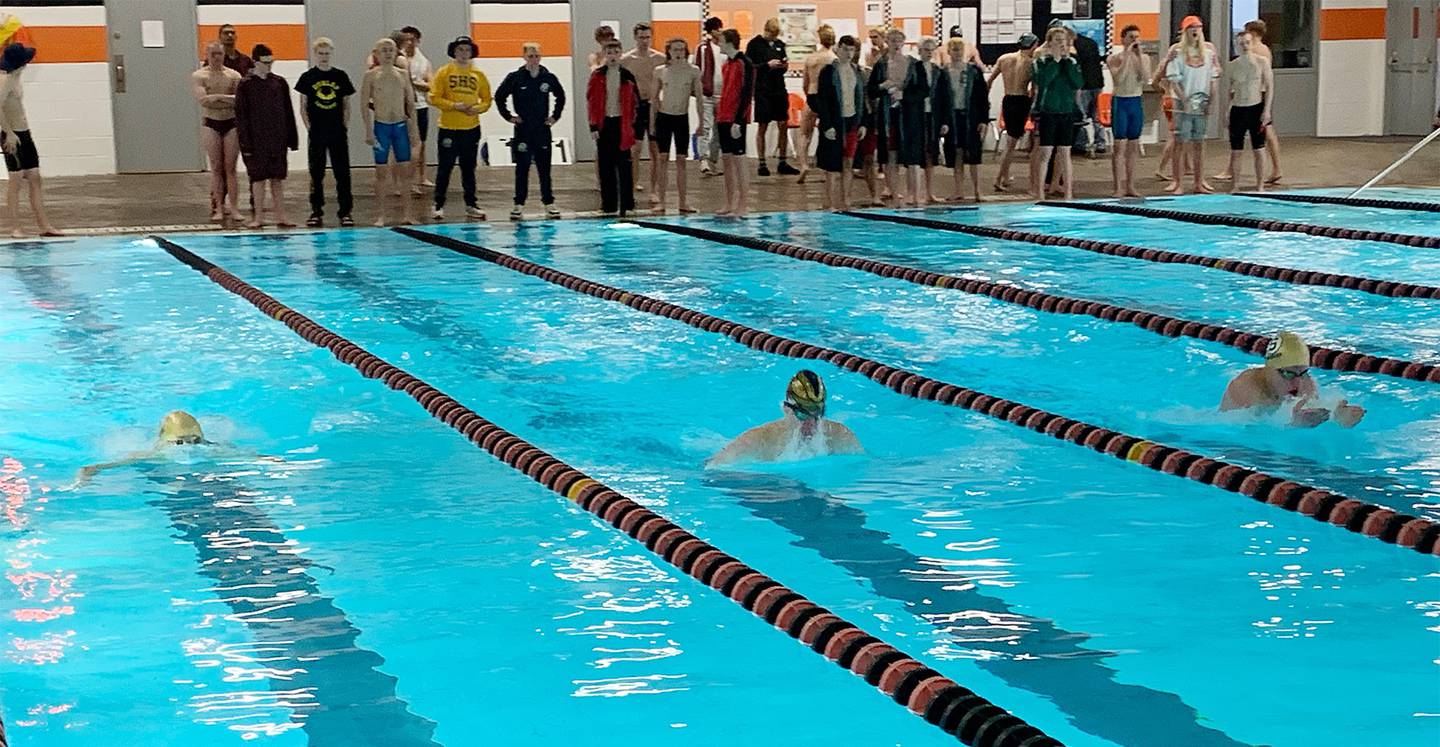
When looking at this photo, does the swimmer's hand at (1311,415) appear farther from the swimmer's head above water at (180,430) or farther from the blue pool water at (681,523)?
the swimmer's head above water at (180,430)

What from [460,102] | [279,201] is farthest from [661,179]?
[279,201]

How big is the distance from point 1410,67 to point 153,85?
50.3 feet

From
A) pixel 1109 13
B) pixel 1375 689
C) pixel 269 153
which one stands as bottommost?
pixel 1375 689

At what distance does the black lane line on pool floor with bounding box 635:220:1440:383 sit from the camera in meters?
7.04

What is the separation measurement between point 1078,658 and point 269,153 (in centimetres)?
999

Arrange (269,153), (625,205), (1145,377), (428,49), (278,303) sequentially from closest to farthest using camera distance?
(1145,377) < (278,303) < (269,153) < (625,205) < (428,49)

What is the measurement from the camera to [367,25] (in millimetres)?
19719

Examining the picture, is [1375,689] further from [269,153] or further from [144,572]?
[269,153]

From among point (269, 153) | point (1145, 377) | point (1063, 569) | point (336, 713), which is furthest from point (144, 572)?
point (269, 153)

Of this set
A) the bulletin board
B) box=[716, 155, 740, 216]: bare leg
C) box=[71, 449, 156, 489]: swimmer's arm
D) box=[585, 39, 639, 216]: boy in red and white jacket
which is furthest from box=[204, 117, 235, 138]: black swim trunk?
the bulletin board

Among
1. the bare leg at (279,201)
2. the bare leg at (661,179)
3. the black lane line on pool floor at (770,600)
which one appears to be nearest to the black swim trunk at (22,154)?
the bare leg at (279,201)

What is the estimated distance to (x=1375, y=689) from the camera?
144 inches

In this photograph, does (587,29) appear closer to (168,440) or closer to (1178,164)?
(1178,164)

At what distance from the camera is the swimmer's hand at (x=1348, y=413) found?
5.97 metres
